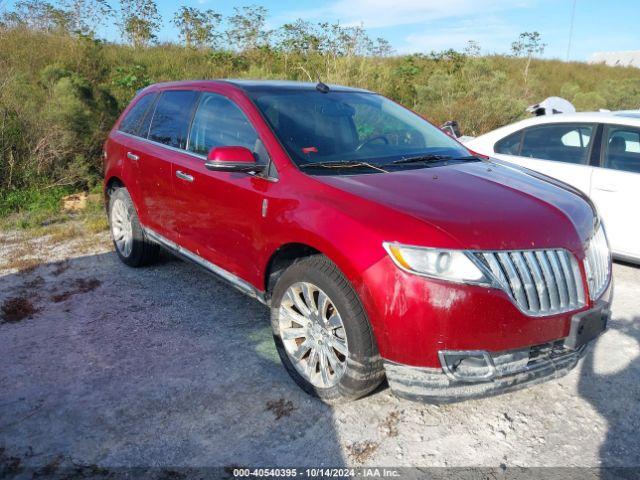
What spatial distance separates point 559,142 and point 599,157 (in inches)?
19.0

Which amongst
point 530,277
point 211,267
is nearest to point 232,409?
point 211,267

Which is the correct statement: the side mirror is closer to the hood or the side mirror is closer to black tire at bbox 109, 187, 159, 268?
the hood

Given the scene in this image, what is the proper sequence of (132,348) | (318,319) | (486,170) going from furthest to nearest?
(132,348), (486,170), (318,319)

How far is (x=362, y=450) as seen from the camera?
2711 millimetres


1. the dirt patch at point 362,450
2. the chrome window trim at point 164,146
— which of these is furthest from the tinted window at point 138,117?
the dirt patch at point 362,450

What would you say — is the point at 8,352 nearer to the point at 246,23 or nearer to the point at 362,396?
the point at 362,396

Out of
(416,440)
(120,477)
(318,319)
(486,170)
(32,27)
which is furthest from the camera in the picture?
(32,27)

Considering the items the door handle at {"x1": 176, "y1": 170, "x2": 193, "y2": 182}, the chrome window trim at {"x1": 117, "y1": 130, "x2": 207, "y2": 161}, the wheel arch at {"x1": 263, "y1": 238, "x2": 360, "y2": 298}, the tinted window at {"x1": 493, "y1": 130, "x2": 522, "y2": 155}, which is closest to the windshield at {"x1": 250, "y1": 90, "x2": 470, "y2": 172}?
the wheel arch at {"x1": 263, "y1": 238, "x2": 360, "y2": 298}

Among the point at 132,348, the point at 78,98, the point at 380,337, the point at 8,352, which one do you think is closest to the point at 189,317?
the point at 132,348

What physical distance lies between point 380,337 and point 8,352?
2.69 meters

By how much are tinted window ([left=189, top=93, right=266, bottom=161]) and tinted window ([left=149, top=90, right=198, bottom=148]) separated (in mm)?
153

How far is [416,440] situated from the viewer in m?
2.80

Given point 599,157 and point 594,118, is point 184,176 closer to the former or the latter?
point 599,157

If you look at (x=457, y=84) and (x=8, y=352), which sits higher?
(x=457, y=84)
